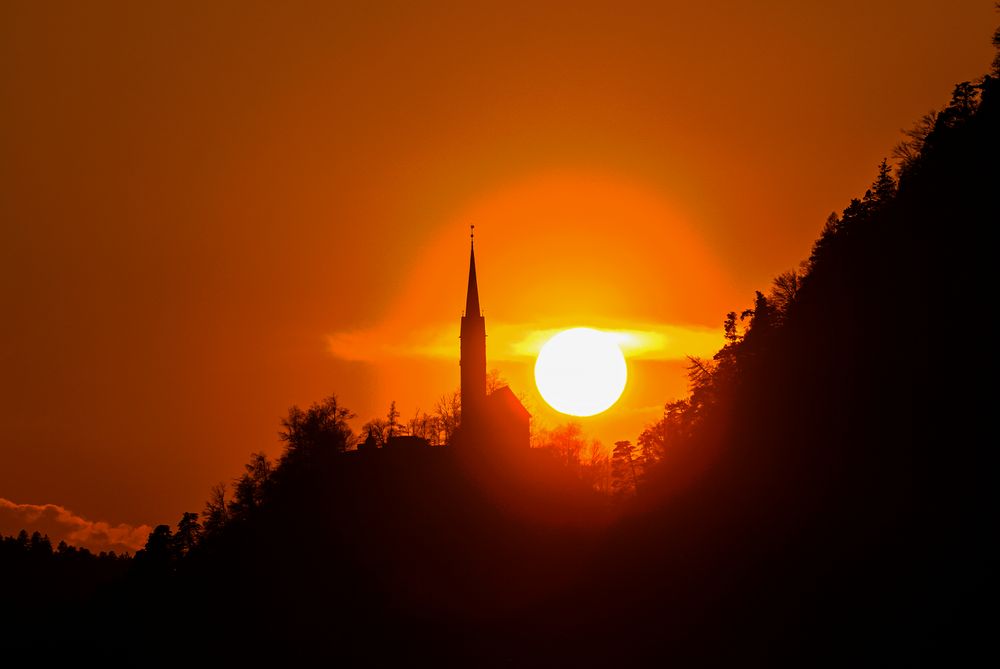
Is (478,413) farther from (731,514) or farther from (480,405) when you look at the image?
(731,514)

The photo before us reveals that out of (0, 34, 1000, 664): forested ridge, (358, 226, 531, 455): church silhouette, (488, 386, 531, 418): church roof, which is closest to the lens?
(0, 34, 1000, 664): forested ridge

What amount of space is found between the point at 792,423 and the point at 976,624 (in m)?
19.7

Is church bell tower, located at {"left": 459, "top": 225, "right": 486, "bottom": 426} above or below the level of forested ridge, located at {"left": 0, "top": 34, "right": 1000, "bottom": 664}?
above

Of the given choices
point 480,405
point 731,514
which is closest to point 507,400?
point 480,405

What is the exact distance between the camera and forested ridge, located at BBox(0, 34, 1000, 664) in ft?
163

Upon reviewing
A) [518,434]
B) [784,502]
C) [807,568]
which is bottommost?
[807,568]

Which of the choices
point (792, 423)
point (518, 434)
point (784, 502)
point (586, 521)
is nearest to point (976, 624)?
point (784, 502)

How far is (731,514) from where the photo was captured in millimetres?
62500

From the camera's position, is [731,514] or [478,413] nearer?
[731,514]

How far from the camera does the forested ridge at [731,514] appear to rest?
49656mm

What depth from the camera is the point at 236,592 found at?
8288 centimetres

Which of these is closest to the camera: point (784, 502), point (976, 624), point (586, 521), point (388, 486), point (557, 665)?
point (976, 624)

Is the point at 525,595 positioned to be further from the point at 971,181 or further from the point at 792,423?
the point at 971,181

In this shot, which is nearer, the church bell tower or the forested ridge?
the forested ridge
